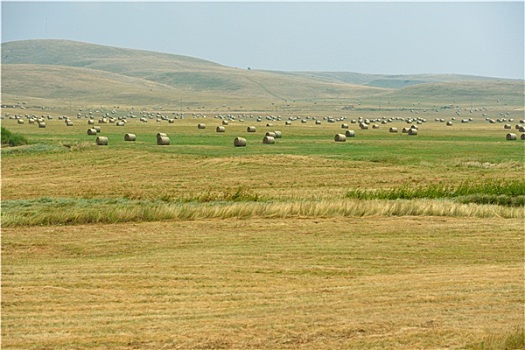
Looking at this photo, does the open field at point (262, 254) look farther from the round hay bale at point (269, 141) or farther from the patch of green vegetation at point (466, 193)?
the round hay bale at point (269, 141)

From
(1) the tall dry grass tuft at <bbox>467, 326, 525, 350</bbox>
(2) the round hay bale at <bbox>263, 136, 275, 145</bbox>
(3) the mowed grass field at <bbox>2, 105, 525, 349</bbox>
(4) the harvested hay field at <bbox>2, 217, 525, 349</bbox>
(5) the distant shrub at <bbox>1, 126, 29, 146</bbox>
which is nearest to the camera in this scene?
(1) the tall dry grass tuft at <bbox>467, 326, 525, 350</bbox>

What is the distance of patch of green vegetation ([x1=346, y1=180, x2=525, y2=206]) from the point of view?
3167 centimetres

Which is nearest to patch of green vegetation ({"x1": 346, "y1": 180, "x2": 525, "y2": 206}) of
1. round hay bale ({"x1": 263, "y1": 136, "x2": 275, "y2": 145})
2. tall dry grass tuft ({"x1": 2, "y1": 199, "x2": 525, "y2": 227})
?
tall dry grass tuft ({"x1": 2, "y1": 199, "x2": 525, "y2": 227})

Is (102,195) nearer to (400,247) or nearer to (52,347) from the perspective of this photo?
(400,247)

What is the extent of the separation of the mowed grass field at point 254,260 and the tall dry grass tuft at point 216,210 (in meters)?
0.07

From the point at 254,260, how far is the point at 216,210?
722 centimetres

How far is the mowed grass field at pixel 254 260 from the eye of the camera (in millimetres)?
14336

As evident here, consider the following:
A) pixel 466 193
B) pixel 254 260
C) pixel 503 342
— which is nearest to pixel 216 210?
pixel 254 260

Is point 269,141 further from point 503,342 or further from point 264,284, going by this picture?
point 503,342

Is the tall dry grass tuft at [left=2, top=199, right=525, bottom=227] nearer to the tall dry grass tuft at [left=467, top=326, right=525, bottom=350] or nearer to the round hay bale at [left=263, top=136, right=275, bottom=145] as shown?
the tall dry grass tuft at [left=467, top=326, right=525, bottom=350]

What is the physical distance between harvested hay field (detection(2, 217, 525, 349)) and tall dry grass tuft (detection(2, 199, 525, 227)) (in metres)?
0.86

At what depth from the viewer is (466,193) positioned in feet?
107

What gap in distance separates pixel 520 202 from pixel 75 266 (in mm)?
17257

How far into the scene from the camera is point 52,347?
13383 millimetres
